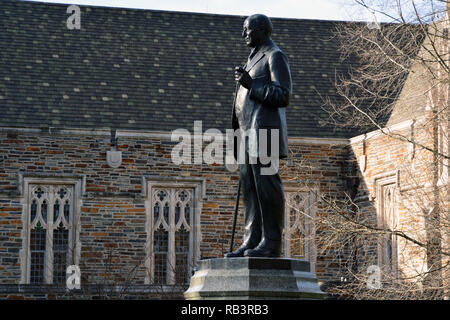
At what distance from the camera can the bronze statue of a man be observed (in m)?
9.06

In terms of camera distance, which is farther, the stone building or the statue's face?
the stone building

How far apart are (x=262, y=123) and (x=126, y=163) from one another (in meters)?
12.6

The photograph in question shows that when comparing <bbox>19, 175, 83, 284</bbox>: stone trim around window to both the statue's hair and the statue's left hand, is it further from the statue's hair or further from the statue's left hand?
the statue's left hand

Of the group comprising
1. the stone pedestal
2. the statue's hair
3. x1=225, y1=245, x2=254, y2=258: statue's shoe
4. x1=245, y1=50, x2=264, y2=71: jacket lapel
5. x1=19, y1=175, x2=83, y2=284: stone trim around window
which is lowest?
the stone pedestal

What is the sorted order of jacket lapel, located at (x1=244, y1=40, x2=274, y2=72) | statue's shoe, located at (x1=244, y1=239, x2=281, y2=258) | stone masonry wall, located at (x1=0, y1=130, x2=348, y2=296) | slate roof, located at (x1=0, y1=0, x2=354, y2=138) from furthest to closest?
slate roof, located at (x1=0, y1=0, x2=354, y2=138), stone masonry wall, located at (x1=0, y1=130, x2=348, y2=296), jacket lapel, located at (x1=244, y1=40, x2=274, y2=72), statue's shoe, located at (x1=244, y1=239, x2=281, y2=258)

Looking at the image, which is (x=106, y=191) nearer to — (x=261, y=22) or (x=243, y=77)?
(x=261, y=22)

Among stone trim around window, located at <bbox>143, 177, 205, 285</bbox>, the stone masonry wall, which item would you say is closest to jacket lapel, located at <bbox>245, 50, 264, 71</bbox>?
the stone masonry wall

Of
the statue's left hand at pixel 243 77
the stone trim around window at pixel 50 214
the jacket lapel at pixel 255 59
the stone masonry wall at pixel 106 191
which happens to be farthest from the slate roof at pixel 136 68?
the statue's left hand at pixel 243 77

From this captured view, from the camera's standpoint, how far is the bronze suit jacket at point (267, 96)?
9055 millimetres

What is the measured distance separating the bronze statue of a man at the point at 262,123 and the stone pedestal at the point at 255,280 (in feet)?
0.81

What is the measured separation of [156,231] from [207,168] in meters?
1.61

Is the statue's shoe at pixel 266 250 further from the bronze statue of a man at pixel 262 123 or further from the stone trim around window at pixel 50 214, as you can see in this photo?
the stone trim around window at pixel 50 214

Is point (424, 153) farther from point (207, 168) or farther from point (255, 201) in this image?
point (255, 201)
